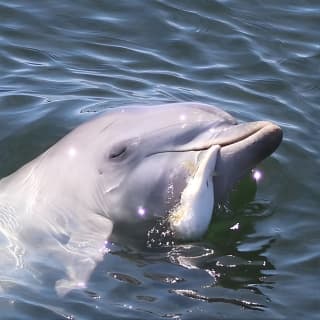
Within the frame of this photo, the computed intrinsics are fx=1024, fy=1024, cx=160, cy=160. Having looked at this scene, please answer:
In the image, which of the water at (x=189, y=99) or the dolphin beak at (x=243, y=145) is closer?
the water at (x=189, y=99)

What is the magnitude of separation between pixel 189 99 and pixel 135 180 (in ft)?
11.1

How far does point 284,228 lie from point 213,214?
685 millimetres

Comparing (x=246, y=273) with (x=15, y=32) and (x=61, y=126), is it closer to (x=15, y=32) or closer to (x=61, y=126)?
(x=61, y=126)

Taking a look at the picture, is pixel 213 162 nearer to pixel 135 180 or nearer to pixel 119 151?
pixel 135 180

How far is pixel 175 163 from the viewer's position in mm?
8453

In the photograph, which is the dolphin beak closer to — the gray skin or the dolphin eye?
Result: the gray skin

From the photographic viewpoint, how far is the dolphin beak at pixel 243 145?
845 centimetres

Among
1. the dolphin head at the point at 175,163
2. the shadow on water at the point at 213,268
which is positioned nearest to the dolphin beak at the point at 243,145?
the dolphin head at the point at 175,163

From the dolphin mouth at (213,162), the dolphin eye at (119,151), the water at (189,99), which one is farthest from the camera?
the dolphin eye at (119,151)

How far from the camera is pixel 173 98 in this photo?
11.7m

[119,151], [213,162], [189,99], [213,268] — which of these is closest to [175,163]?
[213,162]

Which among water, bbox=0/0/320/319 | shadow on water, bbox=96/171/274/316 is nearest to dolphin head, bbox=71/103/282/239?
shadow on water, bbox=96/171/274/316

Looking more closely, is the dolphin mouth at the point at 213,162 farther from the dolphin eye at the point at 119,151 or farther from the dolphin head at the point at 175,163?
the dolphin eye at the point at 119,151

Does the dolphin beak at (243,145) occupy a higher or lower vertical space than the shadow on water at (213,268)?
higher
